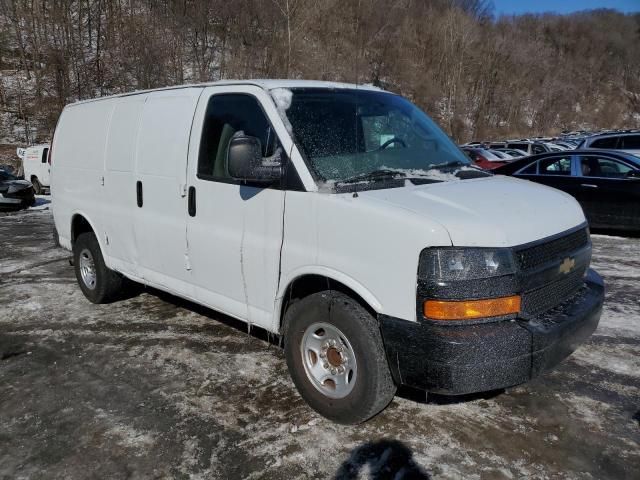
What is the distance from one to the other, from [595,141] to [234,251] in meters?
14.3

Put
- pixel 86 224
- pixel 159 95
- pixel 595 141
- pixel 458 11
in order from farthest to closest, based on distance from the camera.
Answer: pixel 458 11 → pixel 595 141 → pixel 86 224 → pixel 159 95

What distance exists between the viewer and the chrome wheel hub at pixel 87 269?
582 centimetres

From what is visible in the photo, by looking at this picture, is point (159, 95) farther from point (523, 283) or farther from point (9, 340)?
point (523, 283)

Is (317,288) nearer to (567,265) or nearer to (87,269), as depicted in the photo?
(567,265)

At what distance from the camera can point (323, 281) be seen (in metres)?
3.44

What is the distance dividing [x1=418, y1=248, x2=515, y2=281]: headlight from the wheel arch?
38 cm

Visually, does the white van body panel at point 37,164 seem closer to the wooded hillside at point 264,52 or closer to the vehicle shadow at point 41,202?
the vehicle shadow at point 41,202

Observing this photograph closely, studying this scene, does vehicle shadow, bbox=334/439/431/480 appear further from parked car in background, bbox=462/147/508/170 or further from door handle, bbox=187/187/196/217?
parked car in background, bbox=462/147/508/170

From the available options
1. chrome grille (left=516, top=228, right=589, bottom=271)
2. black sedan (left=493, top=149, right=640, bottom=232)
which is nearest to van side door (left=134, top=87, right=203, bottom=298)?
chrome grille (left=516, top=228, right=589, bottom=271)

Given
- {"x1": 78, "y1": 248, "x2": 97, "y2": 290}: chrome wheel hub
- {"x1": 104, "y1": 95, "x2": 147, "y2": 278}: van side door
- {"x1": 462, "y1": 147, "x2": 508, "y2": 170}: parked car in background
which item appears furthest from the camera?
{"x1": 462, "y1": 147, "x2": 508, "y2": 170}: parked car in background

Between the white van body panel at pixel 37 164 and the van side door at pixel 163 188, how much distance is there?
685 inches

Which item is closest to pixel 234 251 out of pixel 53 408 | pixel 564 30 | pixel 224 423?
pixel 224 423

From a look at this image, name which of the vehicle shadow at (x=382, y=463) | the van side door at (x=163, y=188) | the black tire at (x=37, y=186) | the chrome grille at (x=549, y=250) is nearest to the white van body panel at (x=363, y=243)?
the chrome grille at (x=549, y=250)

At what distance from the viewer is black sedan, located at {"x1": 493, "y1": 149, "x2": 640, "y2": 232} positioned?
9.46 m
